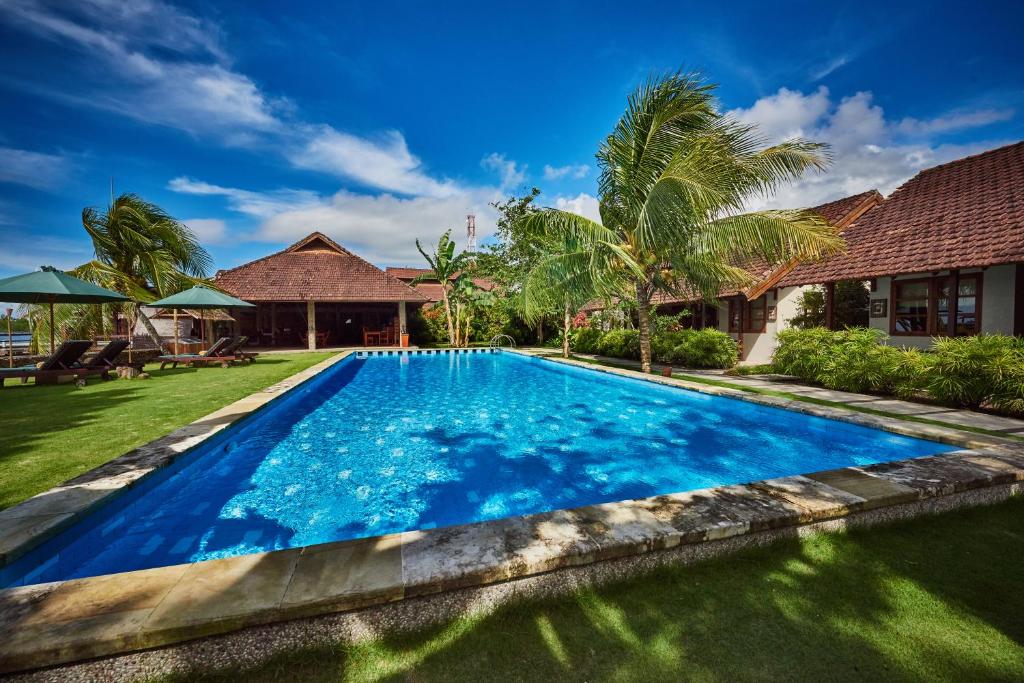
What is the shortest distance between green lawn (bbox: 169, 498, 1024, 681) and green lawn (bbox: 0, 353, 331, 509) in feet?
11.8

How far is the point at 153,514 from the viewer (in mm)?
3682

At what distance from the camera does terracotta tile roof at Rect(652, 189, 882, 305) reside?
41.3 ft

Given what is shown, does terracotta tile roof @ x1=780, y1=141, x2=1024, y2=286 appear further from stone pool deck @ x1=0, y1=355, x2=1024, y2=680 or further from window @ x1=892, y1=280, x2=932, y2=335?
stone pool deck @ x1=0, y1=355, x2=1024, y2=680

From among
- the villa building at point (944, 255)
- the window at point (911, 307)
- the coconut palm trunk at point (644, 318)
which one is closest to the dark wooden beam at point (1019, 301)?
the villa building at point (944, 255)

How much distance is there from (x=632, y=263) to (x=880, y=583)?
7458 millimetres

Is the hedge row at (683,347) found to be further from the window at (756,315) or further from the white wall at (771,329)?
the window at (756,315)

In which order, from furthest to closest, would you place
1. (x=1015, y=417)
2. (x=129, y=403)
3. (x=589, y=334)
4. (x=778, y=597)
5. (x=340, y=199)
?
(x=340, y=199) → (x=589, y=334) → (x=129, y=403) → (x=1015, y=417) → (x=778, y=597)

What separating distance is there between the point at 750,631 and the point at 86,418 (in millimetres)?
8123

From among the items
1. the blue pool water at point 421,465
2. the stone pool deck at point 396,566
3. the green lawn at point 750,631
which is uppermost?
the stone pool deck at point 396,566

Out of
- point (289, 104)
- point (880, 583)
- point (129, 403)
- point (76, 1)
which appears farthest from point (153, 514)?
point (289, 104)

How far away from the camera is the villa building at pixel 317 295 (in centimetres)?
1978

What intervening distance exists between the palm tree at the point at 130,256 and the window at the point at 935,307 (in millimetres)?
21863

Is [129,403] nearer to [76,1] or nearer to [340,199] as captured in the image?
[76,1]

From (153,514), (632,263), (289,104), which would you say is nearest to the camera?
(153,514)
